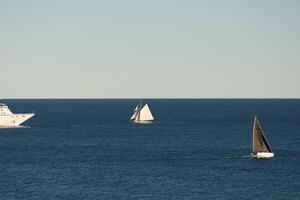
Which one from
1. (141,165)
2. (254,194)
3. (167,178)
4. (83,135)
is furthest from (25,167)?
(83,135)

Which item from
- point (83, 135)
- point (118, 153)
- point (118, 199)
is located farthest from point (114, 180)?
point (83, 135)

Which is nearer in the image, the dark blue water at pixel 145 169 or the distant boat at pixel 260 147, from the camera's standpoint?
the dark blue water at pixel 145 169

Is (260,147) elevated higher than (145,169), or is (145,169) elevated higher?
(260,147)

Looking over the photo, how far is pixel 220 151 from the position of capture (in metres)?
143

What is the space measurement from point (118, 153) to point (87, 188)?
45.7 meters

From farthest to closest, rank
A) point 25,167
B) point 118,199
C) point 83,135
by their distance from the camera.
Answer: point 83,135 < point 25,167 < point 118,199

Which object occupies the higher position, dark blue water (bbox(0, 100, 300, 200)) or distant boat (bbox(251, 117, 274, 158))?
distant boat (bbox(251, 117, 274, 158))

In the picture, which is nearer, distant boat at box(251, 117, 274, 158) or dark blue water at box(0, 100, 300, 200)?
dark blue water at box(0, 100, 300, 200)

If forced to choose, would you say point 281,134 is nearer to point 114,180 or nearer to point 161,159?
point 161,159

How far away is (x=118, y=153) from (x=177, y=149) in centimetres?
1525

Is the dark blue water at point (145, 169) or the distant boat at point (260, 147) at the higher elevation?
the distant boat at point (260, 147)

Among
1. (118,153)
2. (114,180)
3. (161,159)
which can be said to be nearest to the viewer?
(114,180)

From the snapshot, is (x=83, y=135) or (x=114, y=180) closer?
(x=114, y=180)

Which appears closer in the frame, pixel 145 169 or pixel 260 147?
pixel 145 169
